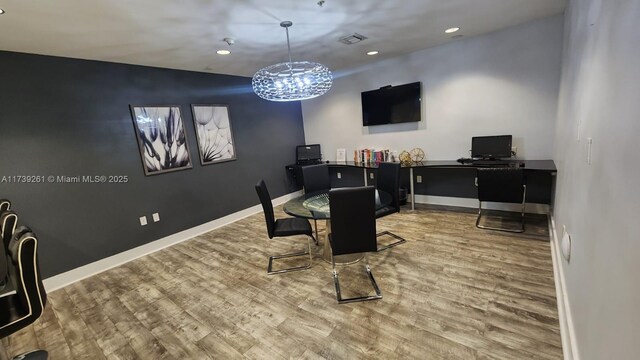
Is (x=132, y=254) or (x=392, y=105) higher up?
(x=392, y=105)

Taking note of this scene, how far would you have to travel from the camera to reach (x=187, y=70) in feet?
13.3

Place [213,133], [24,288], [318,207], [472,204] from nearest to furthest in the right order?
[24,288], [318,207], [472,204], [213,133]

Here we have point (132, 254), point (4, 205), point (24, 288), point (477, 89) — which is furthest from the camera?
point (477, 89)

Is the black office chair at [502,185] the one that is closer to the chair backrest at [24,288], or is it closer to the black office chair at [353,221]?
the black office chair at [353,221]

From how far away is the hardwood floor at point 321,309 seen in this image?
1.80 metres

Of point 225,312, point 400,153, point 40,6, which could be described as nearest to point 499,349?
point 225,312

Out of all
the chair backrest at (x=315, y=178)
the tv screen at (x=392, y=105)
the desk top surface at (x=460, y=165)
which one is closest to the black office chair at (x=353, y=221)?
the chair backrest at (x=315, y=178)

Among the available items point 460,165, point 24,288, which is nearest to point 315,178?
point 460,165

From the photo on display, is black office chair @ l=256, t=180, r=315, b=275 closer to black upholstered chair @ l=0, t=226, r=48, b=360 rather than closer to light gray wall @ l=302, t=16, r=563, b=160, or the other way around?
black upholstered chair @ l=0, t=226, r=48, b=360

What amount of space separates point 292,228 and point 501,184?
2.55 meters

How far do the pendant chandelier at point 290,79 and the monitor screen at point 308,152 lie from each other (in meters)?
2.91

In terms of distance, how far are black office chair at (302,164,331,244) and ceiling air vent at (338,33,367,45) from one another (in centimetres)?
162

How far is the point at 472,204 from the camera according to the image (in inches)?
165

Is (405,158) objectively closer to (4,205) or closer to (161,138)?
(161,138)
